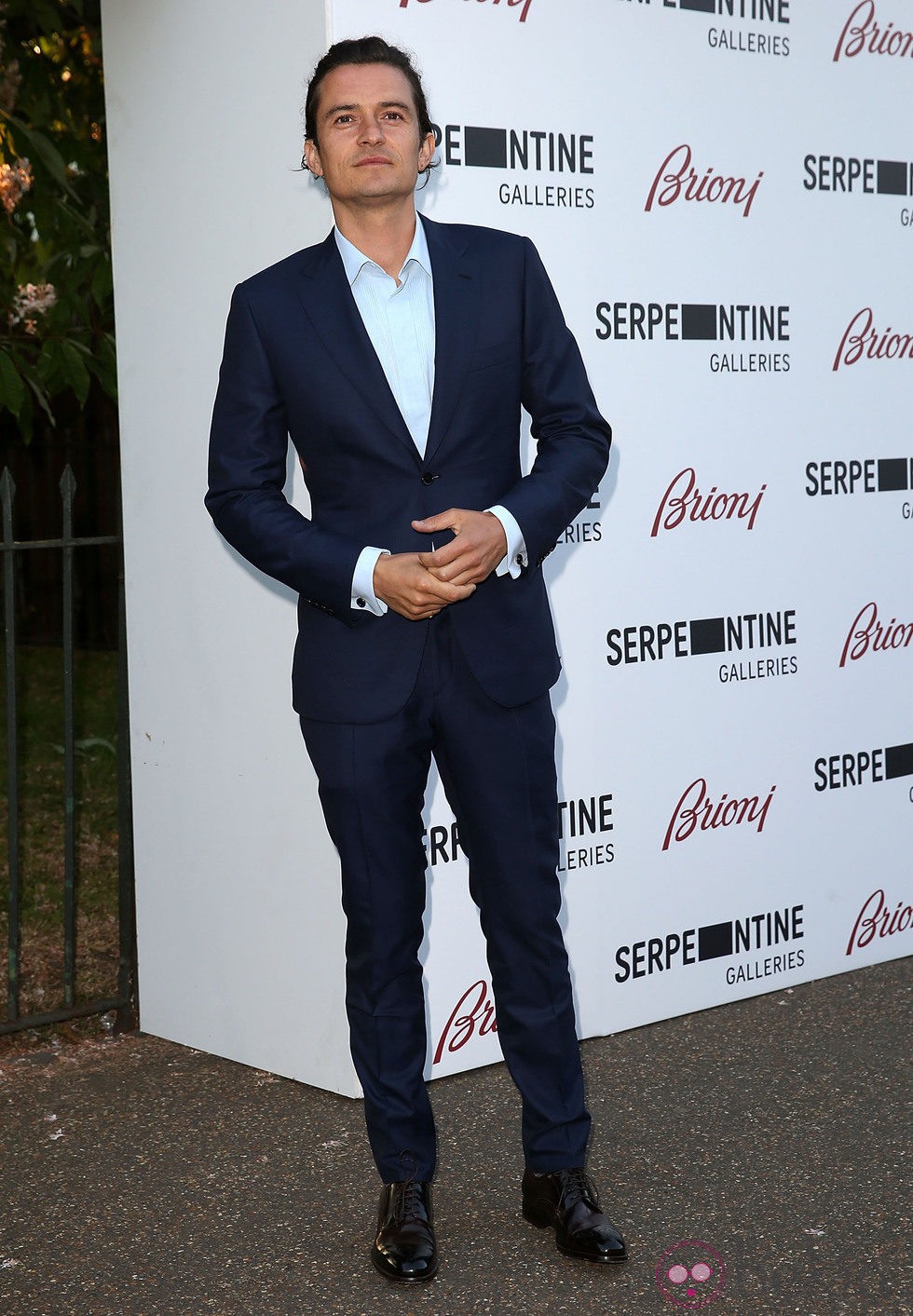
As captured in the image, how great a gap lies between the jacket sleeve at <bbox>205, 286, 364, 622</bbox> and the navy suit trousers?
0.87 ft

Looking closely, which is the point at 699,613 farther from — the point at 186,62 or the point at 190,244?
the point at 186,62

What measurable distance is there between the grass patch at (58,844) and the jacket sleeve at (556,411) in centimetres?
294

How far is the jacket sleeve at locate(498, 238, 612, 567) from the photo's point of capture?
3.29m

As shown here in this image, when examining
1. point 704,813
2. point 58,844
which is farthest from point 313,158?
point 58,844

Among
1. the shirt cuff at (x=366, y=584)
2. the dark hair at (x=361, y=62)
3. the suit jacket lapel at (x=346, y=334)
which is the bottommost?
the shirt cuff at (x=366, y=584)

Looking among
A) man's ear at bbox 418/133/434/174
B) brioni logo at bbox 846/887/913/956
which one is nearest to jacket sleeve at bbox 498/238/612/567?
man's ear at bbox 418/133/434/174

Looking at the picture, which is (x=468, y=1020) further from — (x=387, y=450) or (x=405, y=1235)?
(x=387, y=450)

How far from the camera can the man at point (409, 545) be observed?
3.22 m

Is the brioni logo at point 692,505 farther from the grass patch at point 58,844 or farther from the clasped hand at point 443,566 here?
the grass patch at point 58,844

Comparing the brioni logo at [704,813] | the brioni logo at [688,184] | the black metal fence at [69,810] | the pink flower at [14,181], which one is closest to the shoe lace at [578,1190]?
the brioni logo at [704,813]

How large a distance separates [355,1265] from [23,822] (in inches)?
200

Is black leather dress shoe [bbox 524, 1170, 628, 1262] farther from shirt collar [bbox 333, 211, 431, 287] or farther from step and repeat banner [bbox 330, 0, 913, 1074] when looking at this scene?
shirt collar [bbox 333, 211, 431, 287]

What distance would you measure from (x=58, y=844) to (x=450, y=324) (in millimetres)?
5091

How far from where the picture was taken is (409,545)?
3246 mm
